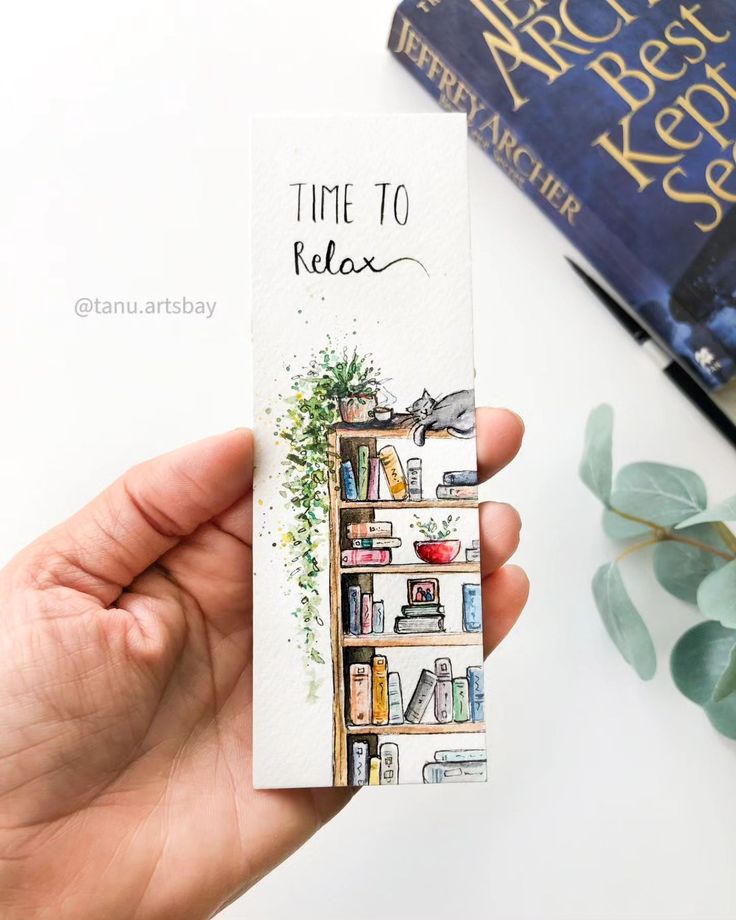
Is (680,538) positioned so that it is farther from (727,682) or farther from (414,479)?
(414,479)

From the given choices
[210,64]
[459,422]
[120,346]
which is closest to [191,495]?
[459,422]

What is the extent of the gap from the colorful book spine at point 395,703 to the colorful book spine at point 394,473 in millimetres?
155

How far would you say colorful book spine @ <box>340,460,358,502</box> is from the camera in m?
0.74

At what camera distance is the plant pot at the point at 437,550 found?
748 millimetres

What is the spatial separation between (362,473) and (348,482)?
14 millimetres

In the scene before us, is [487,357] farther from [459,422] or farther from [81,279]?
[81,279]

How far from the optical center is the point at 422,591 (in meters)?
0.75

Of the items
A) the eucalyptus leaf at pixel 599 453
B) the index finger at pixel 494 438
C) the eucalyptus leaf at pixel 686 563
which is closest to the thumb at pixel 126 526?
the index finger at pixel 494 438

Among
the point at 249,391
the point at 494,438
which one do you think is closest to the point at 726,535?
the point at 494,438

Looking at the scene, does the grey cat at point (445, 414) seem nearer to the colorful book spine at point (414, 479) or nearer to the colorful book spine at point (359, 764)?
the colorful book spine at point (414, 479)

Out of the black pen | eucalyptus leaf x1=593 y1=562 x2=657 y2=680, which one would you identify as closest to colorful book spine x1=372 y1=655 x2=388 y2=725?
eucalyptus leaf x1=593 y1=562 x2=657 y2=680

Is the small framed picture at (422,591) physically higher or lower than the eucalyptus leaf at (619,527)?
lower

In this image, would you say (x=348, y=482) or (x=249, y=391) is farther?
(x=249, y=391)

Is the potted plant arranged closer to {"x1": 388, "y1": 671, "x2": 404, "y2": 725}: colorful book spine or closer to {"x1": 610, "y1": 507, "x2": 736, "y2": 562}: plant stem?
{"x1": 388, "y1": 671, "x2": 404, "y2": 725}: colorful book spine
